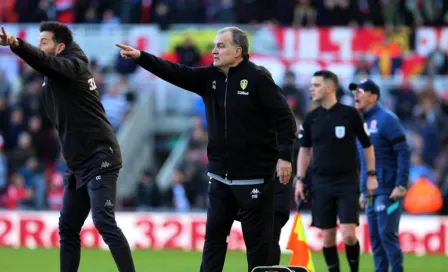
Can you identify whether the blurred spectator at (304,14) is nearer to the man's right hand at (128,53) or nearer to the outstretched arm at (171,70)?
the outstretched arm at (171,70)

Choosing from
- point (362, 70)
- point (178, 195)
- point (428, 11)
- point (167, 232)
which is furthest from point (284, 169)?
point (428, 11)

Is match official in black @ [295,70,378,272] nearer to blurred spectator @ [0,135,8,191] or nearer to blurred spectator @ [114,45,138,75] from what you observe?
blurred spectator @ [0,135,8,191]

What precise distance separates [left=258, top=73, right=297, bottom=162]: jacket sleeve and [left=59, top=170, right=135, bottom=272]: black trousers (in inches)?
67.7

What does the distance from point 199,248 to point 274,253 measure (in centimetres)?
803

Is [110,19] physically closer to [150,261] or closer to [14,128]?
[14,128]

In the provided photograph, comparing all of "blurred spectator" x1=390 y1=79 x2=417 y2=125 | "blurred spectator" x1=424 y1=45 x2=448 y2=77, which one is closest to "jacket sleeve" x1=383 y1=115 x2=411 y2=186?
"blurred spectator" x1=390 y1=79 x2=417 y2=125

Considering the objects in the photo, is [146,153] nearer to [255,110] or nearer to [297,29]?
[297,29]

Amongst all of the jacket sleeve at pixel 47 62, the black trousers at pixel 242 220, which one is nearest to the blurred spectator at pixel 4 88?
the jacket sleeve at pixel 47 62

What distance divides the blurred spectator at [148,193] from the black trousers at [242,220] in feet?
37.8

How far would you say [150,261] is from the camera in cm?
1697

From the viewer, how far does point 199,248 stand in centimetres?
1973

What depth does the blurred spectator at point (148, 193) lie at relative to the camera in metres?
21.5

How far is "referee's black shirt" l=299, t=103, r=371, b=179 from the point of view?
1258cm

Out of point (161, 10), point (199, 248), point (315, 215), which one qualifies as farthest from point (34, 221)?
point (315, 215)
